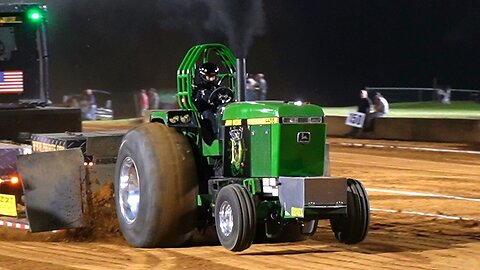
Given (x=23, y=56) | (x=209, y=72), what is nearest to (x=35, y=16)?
(x=23, y=56)

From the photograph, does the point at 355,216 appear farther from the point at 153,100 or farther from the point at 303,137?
the point at 153,100

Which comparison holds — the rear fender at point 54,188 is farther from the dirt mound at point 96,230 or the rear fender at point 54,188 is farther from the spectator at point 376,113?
the spectator at point 376,113

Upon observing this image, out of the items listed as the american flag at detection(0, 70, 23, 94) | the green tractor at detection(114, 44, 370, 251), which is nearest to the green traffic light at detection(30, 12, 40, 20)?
the american flag at detection(0, 70, 23, 94)

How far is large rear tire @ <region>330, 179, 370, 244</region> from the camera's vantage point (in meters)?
9.23

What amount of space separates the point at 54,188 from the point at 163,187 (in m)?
1.57

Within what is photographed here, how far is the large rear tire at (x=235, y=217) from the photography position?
8.75m

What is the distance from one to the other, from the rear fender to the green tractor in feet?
1.70

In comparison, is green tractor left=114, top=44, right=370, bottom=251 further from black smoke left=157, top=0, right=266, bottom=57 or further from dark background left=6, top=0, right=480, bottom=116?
dark background left=6, top=0, right=480, bottom=116

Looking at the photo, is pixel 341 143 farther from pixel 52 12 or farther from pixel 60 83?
pixel 52 12

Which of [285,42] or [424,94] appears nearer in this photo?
[424,94]

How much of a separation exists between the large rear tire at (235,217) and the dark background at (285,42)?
35322 millimetres

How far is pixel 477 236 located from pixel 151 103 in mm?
28983

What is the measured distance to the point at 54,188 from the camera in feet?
33.9

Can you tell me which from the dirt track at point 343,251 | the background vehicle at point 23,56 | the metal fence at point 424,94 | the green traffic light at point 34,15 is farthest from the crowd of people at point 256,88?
the dirt track at point 343,251
